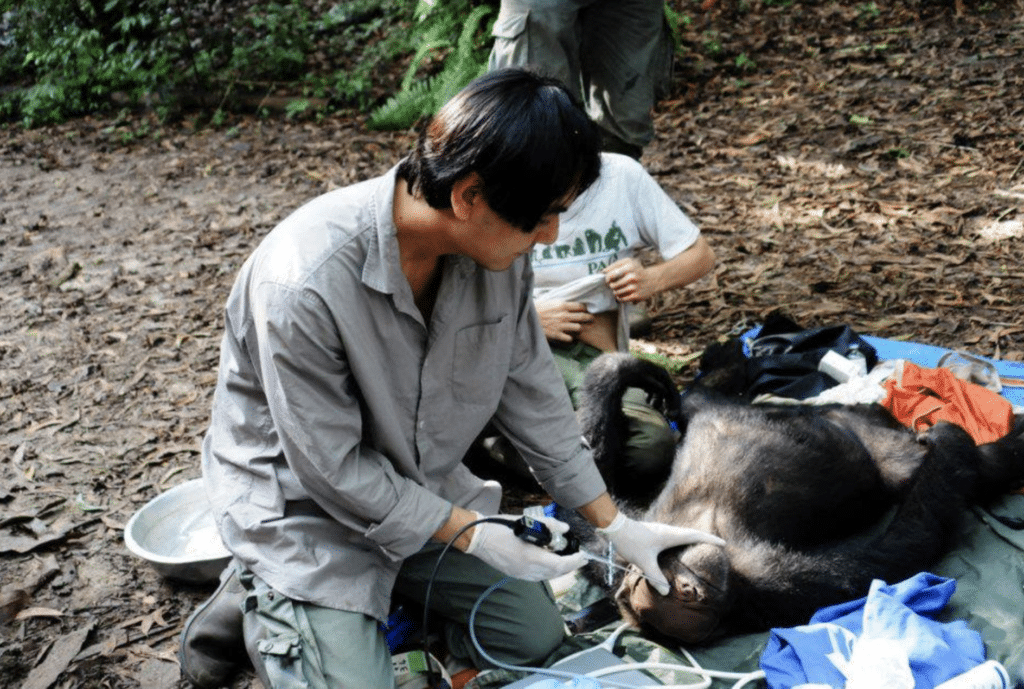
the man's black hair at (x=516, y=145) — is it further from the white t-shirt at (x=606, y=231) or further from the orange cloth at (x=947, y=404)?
the orange cloth at (x=947, y=404)

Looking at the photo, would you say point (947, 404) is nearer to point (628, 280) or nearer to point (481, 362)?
point (628, 280)

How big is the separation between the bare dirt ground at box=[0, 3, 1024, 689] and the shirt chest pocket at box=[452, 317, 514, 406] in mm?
1231

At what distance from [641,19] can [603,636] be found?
326 centimetres

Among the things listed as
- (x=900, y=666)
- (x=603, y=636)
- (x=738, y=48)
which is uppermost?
(x=738, y=48)

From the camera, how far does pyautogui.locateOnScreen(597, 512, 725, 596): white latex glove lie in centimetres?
294

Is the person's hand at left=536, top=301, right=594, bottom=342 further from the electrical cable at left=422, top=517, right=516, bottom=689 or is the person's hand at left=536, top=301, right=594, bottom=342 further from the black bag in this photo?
the electrical cable at left=422, top=517, right=516, bottom=689

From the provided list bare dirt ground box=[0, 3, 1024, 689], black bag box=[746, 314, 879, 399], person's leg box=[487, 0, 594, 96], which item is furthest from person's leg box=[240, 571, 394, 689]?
person's leg box=[487, 0, 594, 96]

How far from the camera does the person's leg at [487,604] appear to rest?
2.91m

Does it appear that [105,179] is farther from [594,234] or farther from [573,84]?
[594,234]

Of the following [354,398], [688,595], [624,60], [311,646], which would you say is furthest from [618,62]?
[311,646]

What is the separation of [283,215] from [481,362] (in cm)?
465

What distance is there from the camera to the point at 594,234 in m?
3.82

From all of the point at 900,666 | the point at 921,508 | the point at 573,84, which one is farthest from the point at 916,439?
the point at 573,84

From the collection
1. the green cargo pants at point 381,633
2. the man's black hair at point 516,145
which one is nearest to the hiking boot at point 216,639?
the green cargo pants at point 381,633
